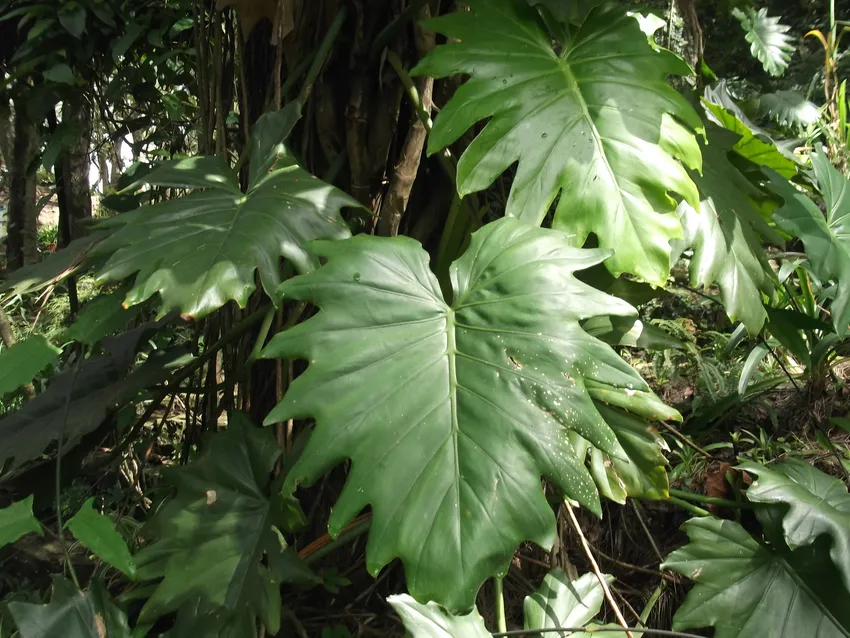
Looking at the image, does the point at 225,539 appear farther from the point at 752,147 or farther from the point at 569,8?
the point at 752,147

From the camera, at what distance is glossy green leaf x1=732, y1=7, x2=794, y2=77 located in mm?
2763

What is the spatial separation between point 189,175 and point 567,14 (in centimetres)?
69

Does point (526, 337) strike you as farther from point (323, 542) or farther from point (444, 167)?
point (323, 542)

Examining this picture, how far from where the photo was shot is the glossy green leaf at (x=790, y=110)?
8.60 feet

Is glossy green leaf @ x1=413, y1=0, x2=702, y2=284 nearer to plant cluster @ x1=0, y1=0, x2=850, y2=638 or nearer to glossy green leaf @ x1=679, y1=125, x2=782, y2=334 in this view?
plant cluster @ x1=0, y1=0, x2=850, y2=638

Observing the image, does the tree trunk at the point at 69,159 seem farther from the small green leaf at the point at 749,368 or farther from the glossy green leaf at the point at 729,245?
the small green leaf at the point at 749,368

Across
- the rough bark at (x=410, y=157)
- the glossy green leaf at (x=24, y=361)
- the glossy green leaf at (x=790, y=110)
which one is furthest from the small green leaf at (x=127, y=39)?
the glossy green leaf at (x=790, y=110)

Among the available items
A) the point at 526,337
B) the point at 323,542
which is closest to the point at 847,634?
the point at 526,337

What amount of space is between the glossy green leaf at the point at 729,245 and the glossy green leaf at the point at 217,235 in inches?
23.5

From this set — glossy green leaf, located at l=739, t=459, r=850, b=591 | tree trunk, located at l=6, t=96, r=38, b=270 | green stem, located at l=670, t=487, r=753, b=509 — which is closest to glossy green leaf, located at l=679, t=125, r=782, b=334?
glossy green leaf, located at l=739, t=459, r=850, b=591

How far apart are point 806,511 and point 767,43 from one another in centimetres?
261

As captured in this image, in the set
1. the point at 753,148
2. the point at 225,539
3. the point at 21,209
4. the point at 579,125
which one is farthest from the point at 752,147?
the point at 21,209

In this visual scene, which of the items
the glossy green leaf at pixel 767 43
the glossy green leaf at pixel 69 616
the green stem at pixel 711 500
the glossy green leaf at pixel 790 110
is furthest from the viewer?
the glossy green leaf at pixel 767 43

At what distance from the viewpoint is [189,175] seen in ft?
3.59
